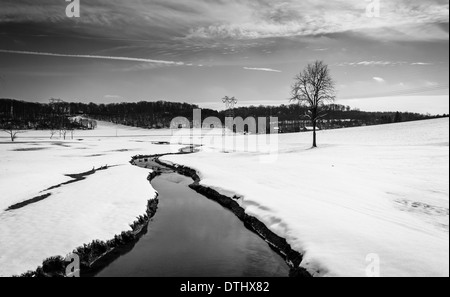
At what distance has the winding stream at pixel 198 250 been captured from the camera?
9.91 metres

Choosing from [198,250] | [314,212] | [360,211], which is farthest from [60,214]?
[360,211]

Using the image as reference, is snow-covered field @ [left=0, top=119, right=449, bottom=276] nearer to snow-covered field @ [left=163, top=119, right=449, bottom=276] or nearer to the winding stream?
snow-covered field @ [left=163, top=119, right=449, bottom=276]

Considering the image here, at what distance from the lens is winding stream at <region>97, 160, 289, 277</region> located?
991 cm

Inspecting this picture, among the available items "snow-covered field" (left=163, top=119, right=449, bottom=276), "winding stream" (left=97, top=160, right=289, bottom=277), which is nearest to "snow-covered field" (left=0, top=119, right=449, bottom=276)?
"snow-covered field" (left=163, top=119, right=449, bottom=276)

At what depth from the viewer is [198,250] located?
11492mm

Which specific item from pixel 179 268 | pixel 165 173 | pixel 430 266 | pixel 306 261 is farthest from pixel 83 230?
pixel 165 173

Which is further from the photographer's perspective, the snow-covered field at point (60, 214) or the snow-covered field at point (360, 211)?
the snow-covered field at point (60, 214)

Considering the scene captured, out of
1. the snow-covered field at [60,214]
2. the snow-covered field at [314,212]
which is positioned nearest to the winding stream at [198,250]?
the snow-covered field at [314,212]

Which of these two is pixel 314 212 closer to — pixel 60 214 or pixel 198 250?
pixel 198 250

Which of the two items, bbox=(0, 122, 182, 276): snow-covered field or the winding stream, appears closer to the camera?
the winding stream

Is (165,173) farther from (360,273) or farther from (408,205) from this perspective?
(360,273)

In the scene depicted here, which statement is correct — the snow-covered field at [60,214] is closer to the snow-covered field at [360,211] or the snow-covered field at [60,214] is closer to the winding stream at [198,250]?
the winding stream at [198,250]

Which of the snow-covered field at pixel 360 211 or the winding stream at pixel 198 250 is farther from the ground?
the snow-covered field at pixel 360 211

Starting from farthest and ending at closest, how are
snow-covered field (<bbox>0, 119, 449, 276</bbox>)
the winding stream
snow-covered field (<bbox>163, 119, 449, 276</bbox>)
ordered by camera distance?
Answer: 1. the winding stream
2. snow-covered field (<bbox>0, 119, 449, 276</bbox>)
3. snow-covered field (<bbox>163, 119, 449, 276</bbox>)
